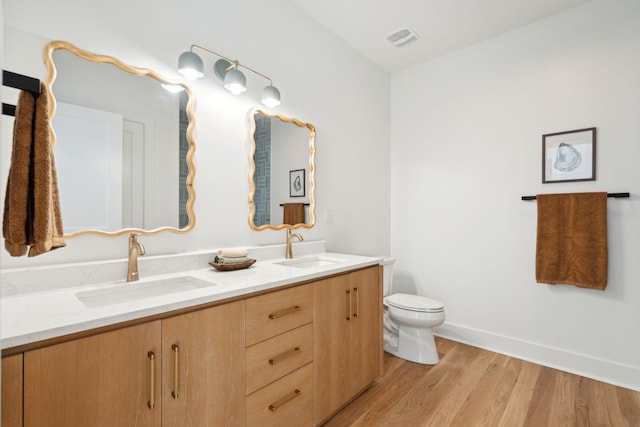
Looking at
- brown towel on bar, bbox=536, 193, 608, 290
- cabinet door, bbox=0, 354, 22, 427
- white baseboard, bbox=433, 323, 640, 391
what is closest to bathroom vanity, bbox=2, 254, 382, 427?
cabinet door, bbox=0, 354, 22, 427

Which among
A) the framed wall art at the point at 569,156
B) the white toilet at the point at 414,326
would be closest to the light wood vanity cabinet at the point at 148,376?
the white toilet at the point at 414,326

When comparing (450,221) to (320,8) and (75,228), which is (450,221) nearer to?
(320,8)

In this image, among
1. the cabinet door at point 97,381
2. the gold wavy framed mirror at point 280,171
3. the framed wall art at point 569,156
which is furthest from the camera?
the framed wall art at point 569,156

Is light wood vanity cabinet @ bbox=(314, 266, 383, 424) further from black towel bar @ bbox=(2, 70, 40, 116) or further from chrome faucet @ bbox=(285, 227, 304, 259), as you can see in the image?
black towel bar @ bbox=(2, 70, 40, 116)

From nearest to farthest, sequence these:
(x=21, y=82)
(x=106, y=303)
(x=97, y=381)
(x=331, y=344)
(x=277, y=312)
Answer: (x=21, y=82) → (x=97, y=381) → (x=106, y=303) → (x=277, y=312) → (x=331, y=344)

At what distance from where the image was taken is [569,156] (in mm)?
2264

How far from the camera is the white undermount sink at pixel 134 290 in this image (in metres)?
1.22

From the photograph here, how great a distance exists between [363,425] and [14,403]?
1483 mm

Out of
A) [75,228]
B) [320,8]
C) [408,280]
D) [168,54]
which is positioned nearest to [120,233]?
[75,228]

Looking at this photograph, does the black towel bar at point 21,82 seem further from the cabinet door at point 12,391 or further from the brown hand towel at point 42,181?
the cabinet door at point 12,391

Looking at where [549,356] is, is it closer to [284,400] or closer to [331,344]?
[331,344]

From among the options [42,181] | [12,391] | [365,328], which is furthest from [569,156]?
[12,391]

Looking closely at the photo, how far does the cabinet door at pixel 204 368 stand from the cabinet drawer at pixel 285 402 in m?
0.07

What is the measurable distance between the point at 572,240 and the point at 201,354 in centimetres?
250
